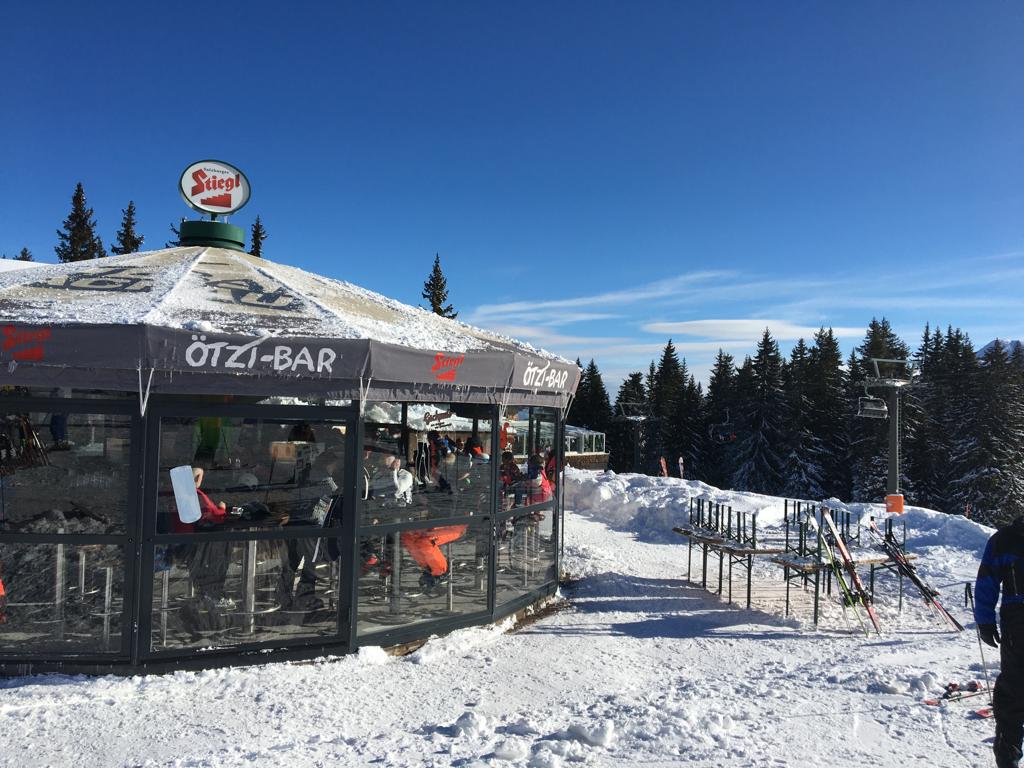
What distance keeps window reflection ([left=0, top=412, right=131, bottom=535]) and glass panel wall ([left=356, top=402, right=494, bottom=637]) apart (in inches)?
75.3

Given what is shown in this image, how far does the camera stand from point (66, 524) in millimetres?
5312

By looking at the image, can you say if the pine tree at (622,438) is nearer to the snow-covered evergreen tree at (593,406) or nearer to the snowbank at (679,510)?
the snow-covered evergreen tree at (593,406)

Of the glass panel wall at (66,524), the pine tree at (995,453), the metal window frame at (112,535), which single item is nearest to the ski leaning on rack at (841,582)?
the metal window frame at (112,535)

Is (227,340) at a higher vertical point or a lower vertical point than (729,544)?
higher

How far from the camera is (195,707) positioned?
478 centimetres

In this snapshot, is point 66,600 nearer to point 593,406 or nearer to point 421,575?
point 421,575

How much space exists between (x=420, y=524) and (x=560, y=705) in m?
2.10

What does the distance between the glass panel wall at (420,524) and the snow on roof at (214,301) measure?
2.91 feet

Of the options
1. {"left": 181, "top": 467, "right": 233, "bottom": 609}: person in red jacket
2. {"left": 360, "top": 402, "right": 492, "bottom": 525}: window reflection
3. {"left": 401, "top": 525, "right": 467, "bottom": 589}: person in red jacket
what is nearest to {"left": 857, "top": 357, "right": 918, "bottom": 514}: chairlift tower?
{"left": 360, "top": 402, "right": 492, "bottom": 525}: window reflection

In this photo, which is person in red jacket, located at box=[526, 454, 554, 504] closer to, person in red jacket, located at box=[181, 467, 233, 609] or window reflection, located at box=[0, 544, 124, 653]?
person in red jacket, located at box=[181, 467, 233, 609]

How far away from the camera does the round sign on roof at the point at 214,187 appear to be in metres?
8.34

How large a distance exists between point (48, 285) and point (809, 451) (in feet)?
169

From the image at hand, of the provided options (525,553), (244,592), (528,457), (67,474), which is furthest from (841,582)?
(67,474)

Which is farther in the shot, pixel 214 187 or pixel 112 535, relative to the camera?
pixel 214 187
